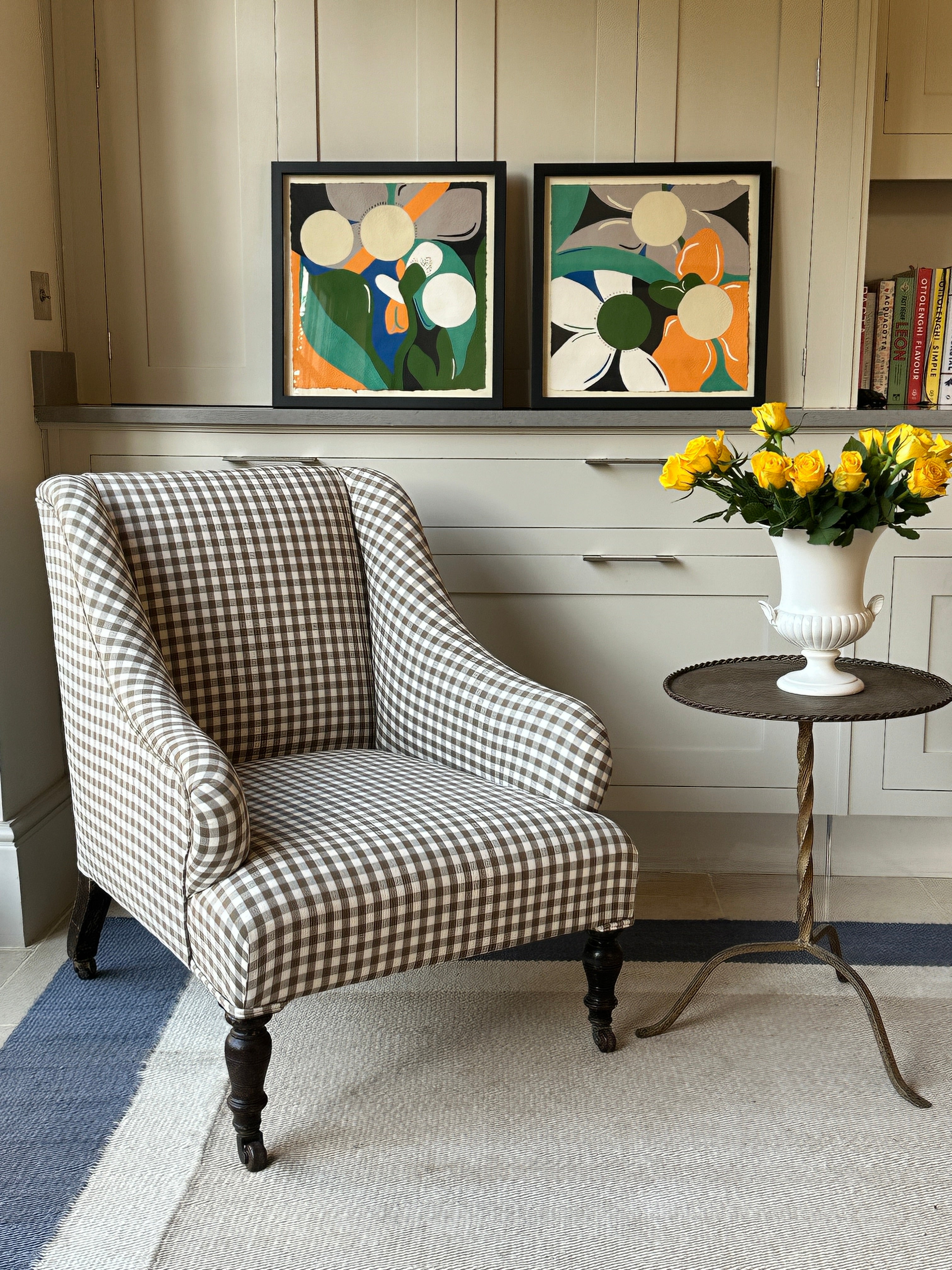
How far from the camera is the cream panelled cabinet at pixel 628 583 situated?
240 cm

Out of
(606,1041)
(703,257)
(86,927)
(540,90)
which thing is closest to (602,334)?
(703,257)

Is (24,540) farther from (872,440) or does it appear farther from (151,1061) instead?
(872,440)

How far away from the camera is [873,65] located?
2398 mm

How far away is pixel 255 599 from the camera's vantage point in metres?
2.08

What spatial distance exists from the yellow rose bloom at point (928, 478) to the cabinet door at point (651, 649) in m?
0.77

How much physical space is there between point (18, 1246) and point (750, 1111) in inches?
40.2

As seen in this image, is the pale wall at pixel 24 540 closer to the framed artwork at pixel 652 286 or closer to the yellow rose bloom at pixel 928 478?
the framed artwork at pixel 652 286

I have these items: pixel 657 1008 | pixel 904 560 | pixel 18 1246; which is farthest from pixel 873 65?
pixel 18 1246

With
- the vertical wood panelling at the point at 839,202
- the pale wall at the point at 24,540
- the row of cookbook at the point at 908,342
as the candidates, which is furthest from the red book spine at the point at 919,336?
the pale wall at the point at 24,540

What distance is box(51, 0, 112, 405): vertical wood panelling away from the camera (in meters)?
2.45

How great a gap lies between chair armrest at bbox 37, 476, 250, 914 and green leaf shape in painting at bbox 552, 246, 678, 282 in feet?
3.68

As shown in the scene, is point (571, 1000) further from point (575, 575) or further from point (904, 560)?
point (904, 560)

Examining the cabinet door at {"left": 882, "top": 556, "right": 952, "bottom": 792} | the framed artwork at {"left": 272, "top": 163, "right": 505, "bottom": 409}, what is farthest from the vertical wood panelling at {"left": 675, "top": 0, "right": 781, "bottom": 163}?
the cabinet door at {"left": 882, "top": 556, "right": 952, "bottom": 792}

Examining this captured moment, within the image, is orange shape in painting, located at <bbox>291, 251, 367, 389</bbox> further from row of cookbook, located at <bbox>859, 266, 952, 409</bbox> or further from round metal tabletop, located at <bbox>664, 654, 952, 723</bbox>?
row of cookbook, located at <bbox>859, 266, 952, 409</bbox>
